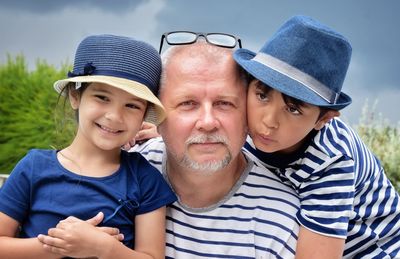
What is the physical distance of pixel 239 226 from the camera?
296 cm

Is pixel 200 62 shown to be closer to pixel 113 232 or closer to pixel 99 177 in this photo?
pixel 99 177

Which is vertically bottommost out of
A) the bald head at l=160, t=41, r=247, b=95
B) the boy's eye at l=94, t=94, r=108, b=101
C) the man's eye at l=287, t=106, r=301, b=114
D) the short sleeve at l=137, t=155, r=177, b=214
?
the short sleeve at l=137, t=155, r=177, b=214

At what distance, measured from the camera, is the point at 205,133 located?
8.93 ft

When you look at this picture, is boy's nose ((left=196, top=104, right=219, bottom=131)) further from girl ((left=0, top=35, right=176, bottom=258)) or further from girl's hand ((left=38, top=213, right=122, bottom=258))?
girl's hand ((left=38, top=213, right=122, bottom=258))

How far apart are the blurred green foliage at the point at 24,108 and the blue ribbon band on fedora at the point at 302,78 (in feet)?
22.5

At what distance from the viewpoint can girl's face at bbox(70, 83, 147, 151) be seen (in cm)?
262

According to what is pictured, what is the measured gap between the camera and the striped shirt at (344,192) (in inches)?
108

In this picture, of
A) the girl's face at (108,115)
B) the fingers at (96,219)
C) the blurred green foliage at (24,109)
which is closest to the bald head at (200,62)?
the girl's face at (108,115)

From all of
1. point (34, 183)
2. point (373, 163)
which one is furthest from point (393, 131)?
point (34, 183)

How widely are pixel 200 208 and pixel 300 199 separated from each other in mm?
498

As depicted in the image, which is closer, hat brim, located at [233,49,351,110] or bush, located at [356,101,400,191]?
hat brim, located at [233,49,351,110]

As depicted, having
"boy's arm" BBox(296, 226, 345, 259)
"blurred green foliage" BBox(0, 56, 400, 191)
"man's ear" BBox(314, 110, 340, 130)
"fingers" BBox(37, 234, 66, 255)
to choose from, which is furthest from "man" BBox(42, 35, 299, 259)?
"blurred green foliage" BBox(0, 56, 400, 191)

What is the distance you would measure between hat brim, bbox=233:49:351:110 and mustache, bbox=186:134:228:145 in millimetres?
330

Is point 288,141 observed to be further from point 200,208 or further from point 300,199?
point 200,208
